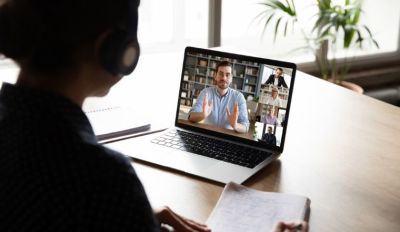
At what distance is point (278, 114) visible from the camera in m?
1.33

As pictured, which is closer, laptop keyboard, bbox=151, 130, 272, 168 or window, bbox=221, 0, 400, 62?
laptop keyboard, bbox=151, 130, 272, 168

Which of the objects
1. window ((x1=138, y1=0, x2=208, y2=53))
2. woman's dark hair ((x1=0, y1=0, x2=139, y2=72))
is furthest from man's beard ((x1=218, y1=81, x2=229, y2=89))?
window ((x1=138, y1=0, x2=208, y2=53))

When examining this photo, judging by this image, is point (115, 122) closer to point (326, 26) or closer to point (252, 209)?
point (252, 209)

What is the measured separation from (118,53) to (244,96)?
63cm

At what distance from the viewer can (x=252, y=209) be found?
3.63 feet

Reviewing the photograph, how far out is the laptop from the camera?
1.30 meters

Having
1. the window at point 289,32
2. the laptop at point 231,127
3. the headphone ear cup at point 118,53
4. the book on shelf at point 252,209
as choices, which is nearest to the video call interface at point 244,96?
the laptop at point 231,127

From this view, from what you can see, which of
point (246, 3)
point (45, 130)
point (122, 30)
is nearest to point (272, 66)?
point (122, 30)

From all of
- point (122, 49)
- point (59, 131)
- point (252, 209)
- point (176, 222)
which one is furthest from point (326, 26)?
point (59, 131)

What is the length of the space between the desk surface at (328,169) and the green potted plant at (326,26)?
1468 millimetres

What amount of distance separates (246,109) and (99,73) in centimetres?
64

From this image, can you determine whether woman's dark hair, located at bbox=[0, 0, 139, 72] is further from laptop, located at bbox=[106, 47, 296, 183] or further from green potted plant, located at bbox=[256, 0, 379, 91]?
green potted plant, located at bbox=[256, 0, 379, 91]

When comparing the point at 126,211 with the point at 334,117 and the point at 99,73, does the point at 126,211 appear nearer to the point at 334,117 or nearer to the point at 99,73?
the point at 99,73

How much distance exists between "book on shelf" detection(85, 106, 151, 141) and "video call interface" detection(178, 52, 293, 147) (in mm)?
180
